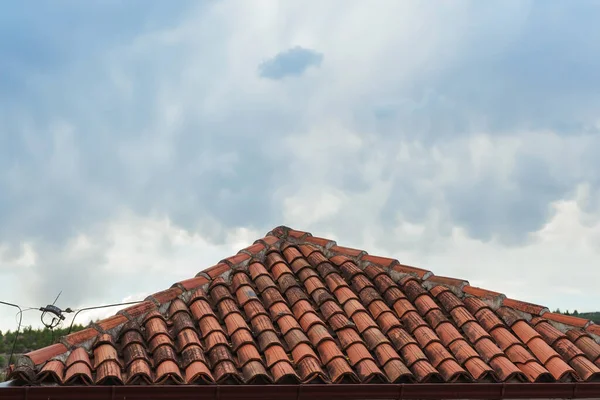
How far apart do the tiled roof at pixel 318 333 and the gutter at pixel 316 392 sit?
0.11 meters

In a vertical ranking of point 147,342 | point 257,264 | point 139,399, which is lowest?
point 139,399

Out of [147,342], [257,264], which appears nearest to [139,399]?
[147,342]

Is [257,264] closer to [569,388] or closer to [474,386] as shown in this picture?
[474,386]

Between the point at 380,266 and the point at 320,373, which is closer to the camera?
the point at 320,373

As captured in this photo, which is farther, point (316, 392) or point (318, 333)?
point (318, 333)

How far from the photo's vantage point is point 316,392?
21.5ft

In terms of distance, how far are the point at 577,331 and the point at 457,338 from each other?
6.52 ft

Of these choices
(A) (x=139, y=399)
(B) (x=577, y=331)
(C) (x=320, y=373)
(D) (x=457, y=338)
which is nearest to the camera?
(A) (x=139, y=399)

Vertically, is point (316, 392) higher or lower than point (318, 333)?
lower

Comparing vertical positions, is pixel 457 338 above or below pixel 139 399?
above

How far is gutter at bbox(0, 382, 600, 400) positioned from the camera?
19.8 feet

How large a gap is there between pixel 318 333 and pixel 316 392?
105 cm

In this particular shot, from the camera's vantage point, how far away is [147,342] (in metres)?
7.24

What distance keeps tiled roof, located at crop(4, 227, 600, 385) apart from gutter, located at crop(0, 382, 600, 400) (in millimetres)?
110
